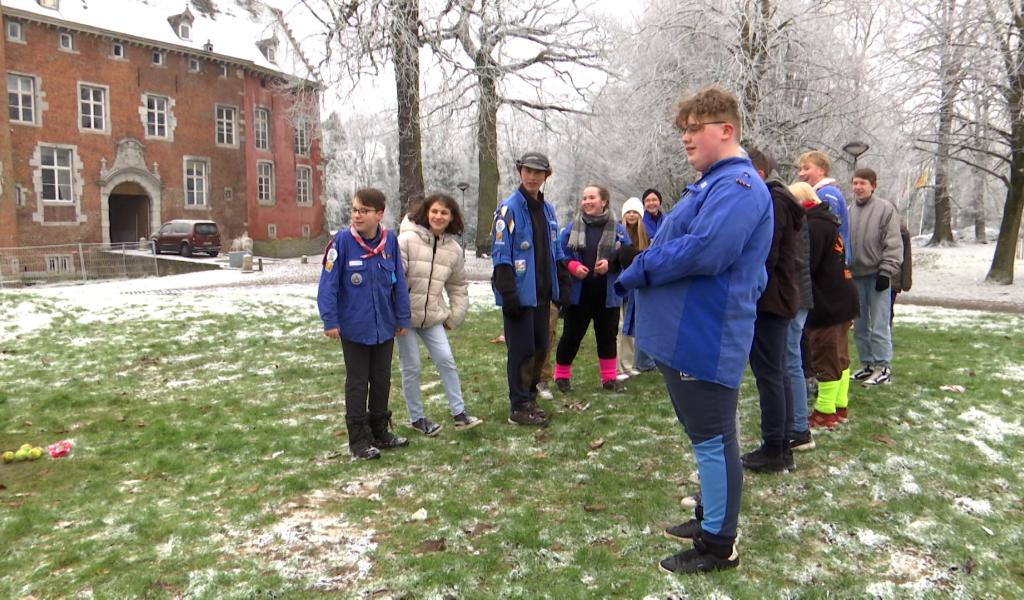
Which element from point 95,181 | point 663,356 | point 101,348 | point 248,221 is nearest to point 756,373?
point 663,356

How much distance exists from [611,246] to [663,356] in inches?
125

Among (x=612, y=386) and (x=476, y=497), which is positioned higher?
(x=612, y=386)

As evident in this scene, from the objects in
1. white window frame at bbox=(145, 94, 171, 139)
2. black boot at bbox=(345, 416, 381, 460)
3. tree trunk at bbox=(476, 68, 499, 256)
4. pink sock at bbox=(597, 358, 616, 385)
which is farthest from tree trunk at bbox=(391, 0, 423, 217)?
white window frame at bbox=(145, 94, 171, 139)

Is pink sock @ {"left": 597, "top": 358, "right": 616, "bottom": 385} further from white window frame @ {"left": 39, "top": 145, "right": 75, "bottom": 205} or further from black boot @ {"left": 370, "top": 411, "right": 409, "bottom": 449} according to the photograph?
white window frame @ {"left": 39, "top": 145, "right": 75, "bottom": 205}

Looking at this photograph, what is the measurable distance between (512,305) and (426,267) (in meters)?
0.72

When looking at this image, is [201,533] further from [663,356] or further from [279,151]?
[279,151]

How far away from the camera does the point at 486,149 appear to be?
21.2m

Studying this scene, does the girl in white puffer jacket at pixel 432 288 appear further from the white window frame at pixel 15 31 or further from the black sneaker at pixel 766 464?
the white window frame at pixel 15 31

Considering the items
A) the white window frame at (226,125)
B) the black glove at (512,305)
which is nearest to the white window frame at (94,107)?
the white window frame at (226,125)

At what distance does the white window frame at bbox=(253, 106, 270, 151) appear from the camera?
1444 inches

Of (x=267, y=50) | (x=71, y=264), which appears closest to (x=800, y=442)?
(x=71, y=264)

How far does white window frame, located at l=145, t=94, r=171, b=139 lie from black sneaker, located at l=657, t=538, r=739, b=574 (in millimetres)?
35746

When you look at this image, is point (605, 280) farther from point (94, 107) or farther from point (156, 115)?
point (156, 115)

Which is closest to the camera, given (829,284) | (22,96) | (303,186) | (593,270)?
(829,284)
